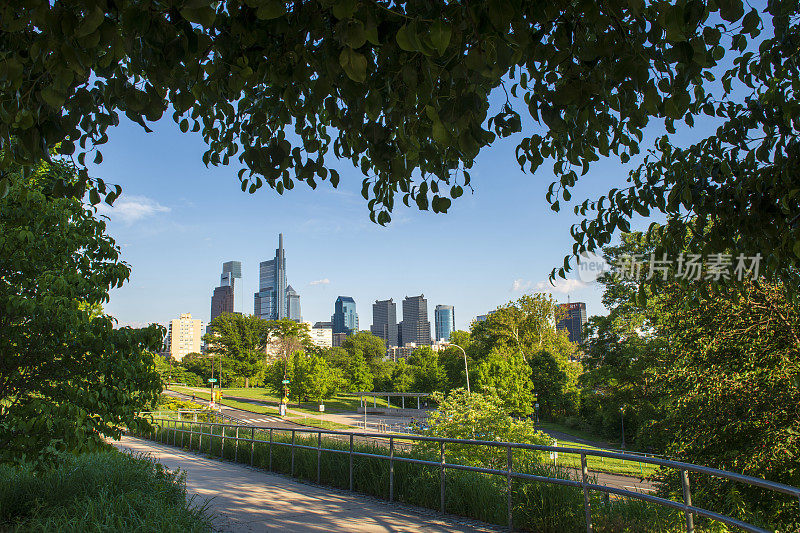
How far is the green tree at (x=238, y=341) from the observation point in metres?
85.1

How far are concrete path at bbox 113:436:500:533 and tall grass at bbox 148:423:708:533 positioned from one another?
23 centimetres

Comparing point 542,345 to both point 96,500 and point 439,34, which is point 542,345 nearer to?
point 96,500

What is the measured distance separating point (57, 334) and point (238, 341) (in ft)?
272

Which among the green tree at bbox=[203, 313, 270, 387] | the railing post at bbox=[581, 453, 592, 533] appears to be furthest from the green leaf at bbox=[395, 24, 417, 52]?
the green tree at bbox=[203, 313, 270, 387]

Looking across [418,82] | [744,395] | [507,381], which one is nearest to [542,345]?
[507,381]

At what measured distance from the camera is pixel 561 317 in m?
56.0

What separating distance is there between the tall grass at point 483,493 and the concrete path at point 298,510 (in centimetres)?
23

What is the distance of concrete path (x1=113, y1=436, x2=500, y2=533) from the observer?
6.08 m

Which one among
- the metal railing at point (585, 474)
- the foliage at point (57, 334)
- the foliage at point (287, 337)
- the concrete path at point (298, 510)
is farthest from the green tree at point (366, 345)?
the foliage at point (57, 334)

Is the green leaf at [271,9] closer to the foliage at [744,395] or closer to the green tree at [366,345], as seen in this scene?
the foliage at [744,395]

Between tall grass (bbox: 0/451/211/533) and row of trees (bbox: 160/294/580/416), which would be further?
row of trees (bbox: 160/294/580/416)

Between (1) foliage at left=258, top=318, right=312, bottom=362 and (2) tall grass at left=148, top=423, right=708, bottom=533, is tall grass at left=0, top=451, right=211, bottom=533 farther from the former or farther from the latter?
(1) foliage at left=258, top=318, right=312, bottom=362

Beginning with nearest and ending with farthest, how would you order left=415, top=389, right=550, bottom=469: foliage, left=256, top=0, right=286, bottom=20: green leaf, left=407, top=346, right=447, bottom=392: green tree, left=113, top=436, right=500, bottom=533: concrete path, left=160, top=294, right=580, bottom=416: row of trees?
left=256, top=0, right=286, bottom=20: green leaf → left=113, top=436, right=500, bottom=533: concrete path → left=415, top=389, right=550, bottom=469: foliage → left=160, top=294, right=580, bottom=416: row of trees → left=407, top=346, right=447, bottom=392: green tree

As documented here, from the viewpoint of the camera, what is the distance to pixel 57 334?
5.94m
